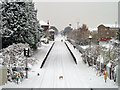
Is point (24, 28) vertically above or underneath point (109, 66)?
above

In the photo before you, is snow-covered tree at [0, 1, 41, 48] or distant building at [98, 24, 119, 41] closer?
snow-covered tree at [0, 1, 41, 48]

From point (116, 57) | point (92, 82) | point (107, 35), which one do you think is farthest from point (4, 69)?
point (107, 35)

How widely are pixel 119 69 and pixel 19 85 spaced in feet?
26.3

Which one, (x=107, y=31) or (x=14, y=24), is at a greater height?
(x=14, y=24)

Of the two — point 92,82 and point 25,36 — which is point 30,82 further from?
point 25,36

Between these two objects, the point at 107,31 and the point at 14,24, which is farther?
the point at 107,31

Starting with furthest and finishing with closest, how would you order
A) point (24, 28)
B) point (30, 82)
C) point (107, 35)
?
1. point (107, 35)
2. point (24, 28)
3. point (30, 82)

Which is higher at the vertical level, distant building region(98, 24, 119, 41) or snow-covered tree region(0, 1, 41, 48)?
snow-covered tree region(0, 1, 41, 48)

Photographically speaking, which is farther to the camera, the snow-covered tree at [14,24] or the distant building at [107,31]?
the distant building at [107,31]

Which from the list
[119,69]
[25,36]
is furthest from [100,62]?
[25,36]

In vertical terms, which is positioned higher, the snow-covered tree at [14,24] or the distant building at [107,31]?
the snow-covered tree at [14,24]

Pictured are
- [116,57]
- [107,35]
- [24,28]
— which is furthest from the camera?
[107,35]

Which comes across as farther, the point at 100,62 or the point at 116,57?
the point at 100,62

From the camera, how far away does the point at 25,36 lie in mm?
25312
